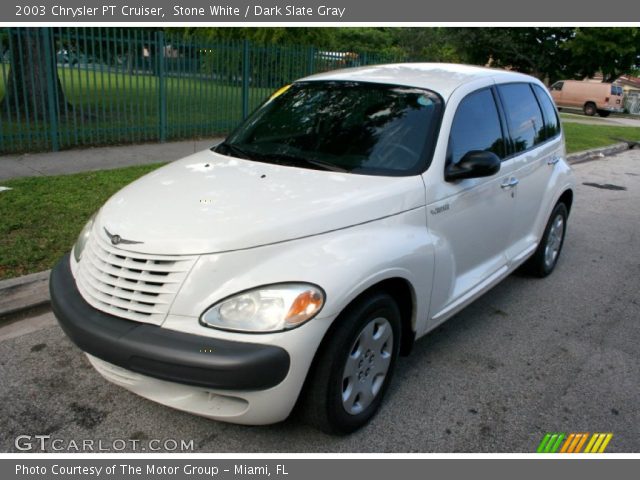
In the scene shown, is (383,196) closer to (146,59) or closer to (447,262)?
(447,262)

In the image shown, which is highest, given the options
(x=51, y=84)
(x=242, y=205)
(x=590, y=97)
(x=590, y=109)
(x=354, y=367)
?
(x=242, y=205)

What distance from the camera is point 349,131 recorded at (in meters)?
3.55

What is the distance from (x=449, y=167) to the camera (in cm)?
338

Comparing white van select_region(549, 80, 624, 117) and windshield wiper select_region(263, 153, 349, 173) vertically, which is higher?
windshield wiper select_region(263, 153, 349, 173)

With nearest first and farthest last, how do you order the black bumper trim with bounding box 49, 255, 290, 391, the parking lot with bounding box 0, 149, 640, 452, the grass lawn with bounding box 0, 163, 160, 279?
1. the black bumper trim with bounding box 49, 255, 290, 391
2. the parking lot with bounding box 0, 149, 640, 452
3. the grass lawn with bounding box 0, 163, 160, 279

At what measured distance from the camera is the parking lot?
2857 mm

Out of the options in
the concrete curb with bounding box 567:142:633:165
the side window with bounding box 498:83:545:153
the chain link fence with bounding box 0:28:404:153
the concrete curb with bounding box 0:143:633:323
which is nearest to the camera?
the concrete curb with bounding box 0:143:633:323

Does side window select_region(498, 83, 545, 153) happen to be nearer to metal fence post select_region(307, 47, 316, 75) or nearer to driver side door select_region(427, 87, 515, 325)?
driver side door select_region(427, 87, 515, 325)

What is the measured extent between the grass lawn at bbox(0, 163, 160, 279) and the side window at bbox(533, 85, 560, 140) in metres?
4.24

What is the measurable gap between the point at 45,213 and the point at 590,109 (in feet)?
111

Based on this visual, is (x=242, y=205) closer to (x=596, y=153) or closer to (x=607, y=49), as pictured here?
(x=596, y=153)

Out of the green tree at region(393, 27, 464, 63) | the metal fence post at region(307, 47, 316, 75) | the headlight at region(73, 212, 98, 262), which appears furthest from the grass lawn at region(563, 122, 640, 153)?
the green tree at region(393, 27, 464, 63)

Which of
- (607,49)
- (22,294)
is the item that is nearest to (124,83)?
(22,294)
